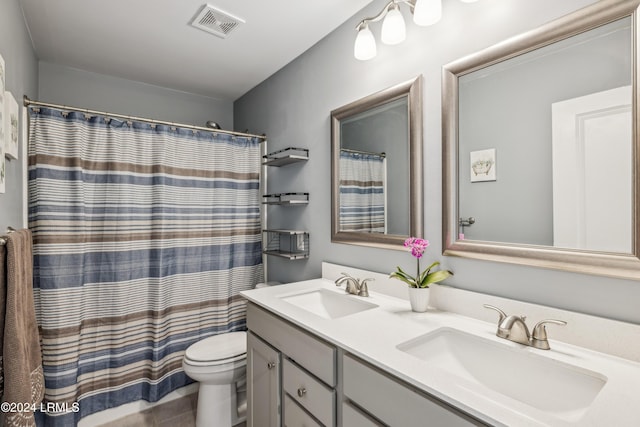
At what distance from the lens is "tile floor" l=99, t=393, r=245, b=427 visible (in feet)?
6.44

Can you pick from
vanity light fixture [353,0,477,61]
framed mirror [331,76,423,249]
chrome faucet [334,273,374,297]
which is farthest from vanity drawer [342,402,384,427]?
vanity light fixture [353,0,477,61]

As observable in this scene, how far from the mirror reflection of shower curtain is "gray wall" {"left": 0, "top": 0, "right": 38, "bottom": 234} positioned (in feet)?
5.09

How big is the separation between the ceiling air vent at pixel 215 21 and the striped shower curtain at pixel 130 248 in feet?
2.45

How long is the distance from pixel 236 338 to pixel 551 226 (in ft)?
6.11

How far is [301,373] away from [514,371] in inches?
28.7

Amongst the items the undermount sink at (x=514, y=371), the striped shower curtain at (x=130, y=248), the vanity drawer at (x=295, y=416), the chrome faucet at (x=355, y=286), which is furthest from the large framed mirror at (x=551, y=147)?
the striped shower curtain at (x=130, y=248)

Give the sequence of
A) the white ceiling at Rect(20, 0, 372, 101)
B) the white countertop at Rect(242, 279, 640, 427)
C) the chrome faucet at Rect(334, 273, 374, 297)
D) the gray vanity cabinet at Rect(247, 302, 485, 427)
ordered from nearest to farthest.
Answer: the white countertop at Rect(242, 279, 640, 427) < the gray vanity cabinet at Rect(247, 302, 485, 427) < the chrome faucet at Rect(334, 273, 374, 297) < the white ceiling at Rect(20, 0, 372, 101)

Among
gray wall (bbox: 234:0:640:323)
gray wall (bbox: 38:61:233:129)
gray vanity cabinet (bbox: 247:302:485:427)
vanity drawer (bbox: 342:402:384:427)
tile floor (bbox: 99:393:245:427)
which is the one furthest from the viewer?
gray wall (bbox: 38:61:233:129)

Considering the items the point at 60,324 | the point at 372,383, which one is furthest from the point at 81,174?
the point at 372,383

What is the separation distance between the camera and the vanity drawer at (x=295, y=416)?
1188 mm

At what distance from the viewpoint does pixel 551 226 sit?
1.07 meters

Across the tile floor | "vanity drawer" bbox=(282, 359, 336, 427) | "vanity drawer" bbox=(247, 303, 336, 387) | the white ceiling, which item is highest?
the white ceiling

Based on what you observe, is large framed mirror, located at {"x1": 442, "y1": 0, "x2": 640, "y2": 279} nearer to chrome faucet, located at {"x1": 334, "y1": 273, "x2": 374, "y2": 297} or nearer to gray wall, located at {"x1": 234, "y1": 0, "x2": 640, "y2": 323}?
gray wall, located at {"x1": 234, "y1": 0, "x2": 640, "y2": 323}

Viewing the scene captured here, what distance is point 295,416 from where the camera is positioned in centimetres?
127
